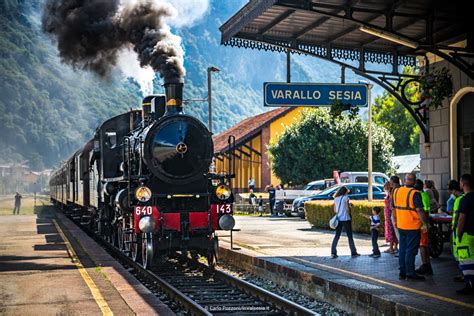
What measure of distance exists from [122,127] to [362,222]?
7.49 meters

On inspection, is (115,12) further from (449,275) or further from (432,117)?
(449,275)

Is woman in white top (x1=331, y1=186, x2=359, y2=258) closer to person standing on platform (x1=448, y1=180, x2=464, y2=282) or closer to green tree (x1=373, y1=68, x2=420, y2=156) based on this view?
person standing on platform (x1=448, y1=180, x2=464, y2=282)

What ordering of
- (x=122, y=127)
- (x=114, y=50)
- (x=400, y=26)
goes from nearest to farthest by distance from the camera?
(x=400, y=26)
(x=122, y=127)
(x=114, y=50)

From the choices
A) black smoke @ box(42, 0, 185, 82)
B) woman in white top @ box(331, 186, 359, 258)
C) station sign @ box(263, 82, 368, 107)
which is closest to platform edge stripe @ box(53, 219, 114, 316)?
black smoke @ box(42, 0, 185, 82)

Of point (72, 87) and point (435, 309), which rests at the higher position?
point (72, 87)

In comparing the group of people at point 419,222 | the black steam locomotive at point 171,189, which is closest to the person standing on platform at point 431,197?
the group of people at point 419,222

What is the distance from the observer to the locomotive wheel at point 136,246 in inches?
594

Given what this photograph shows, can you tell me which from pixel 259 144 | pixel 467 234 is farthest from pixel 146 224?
pixel 259 144

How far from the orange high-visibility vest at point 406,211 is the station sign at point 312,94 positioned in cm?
509

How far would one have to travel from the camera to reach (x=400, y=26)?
46.8 ft

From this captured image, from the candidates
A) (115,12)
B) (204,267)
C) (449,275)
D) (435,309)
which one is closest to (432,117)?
(449,275)

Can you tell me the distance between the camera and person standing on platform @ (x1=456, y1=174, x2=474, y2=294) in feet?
31.5

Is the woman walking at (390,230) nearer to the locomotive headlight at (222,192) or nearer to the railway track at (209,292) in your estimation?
the locomotive headlight at (222,192)

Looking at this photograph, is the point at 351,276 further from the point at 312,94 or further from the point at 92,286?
the point at 312,94
